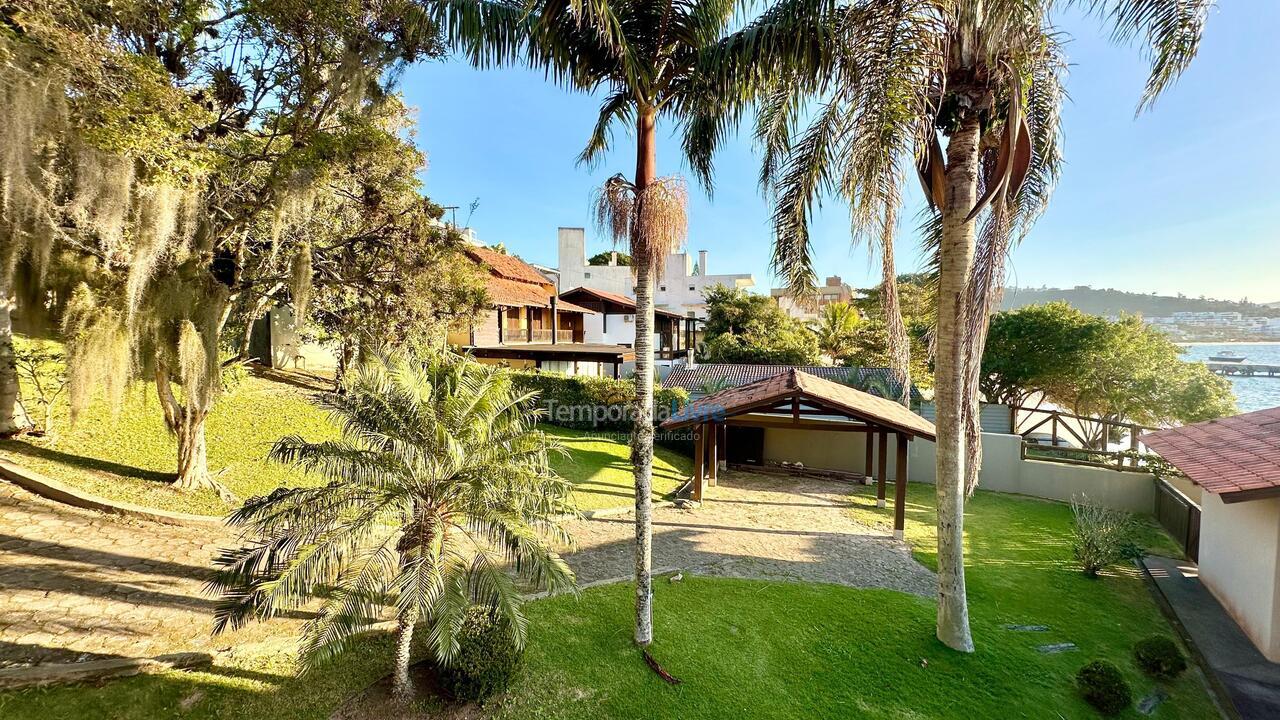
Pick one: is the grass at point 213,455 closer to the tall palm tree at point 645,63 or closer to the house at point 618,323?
the tall palm tree at point 645,63

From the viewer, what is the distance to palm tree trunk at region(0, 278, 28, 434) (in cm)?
800

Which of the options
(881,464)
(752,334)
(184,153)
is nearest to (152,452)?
(184,153)

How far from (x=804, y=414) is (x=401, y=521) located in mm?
9478

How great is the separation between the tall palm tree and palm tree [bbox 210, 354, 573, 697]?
1833 mm

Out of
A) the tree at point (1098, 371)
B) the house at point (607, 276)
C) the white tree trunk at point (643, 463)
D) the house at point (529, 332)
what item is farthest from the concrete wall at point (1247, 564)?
the house at point (607, 276)

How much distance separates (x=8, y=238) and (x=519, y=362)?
59.5 ft

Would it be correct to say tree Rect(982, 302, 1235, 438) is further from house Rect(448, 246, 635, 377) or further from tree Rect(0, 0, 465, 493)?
tree Rect(0, 0, 465, 493)

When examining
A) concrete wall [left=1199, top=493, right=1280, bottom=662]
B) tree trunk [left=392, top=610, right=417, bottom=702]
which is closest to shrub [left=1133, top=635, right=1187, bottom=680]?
concrete wall [left=1199, top=493, right=1280, bottom=662]

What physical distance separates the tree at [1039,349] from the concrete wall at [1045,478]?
655cm

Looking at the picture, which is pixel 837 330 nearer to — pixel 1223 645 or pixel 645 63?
pixel 1223 645

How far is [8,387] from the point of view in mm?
8859

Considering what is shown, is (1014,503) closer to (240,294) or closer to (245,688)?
(245,688)

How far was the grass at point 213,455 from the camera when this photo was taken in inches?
342

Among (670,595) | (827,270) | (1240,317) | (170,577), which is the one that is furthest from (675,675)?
(1240,317)
